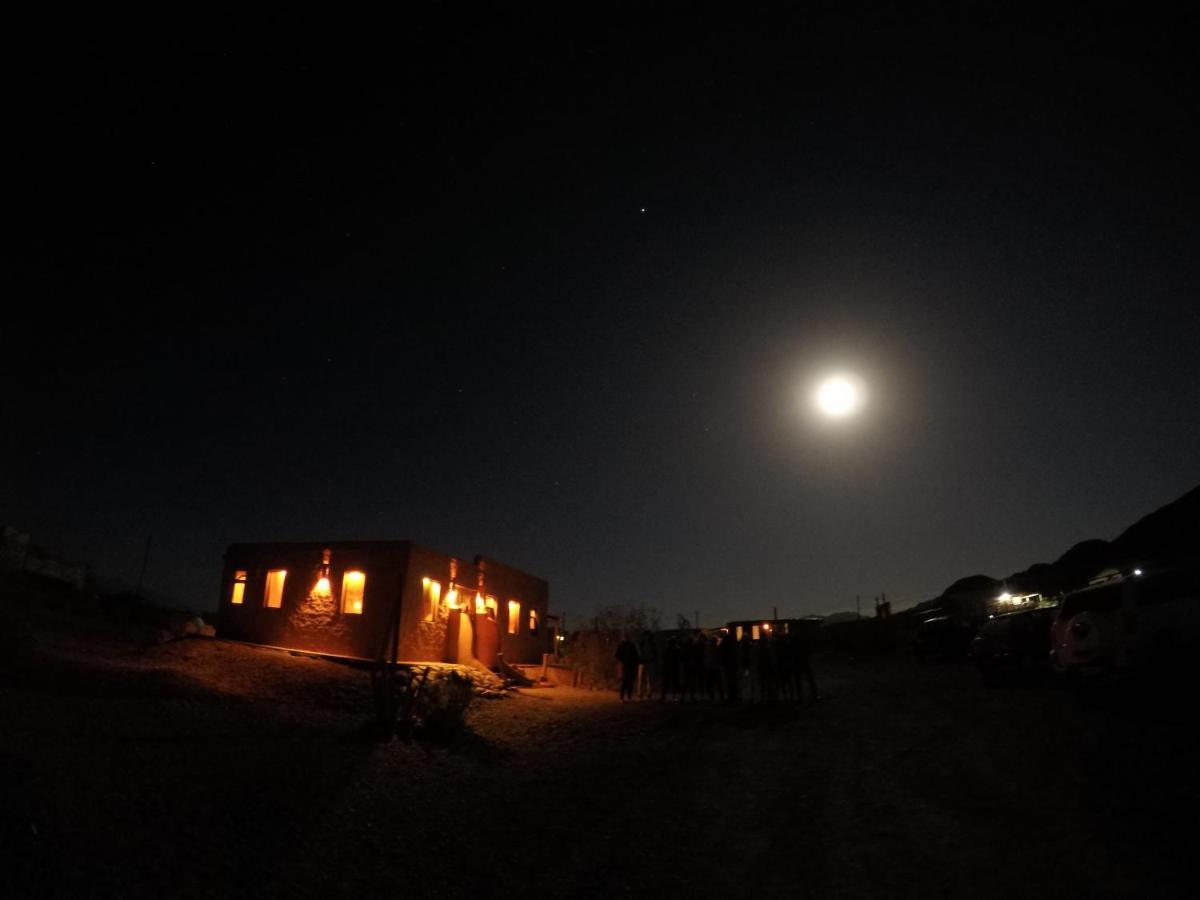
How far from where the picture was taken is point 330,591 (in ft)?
66.9

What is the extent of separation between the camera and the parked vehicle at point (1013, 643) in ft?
50.2

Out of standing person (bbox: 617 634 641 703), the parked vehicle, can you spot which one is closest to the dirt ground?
the parked vehicle

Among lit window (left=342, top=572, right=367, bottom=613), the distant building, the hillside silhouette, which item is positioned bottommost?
lit window (left=342, top=572, right=367, bottom=613)

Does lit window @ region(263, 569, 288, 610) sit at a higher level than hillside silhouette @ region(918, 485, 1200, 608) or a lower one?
lower

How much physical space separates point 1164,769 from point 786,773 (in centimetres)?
426

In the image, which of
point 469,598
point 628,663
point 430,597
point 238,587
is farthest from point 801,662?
point 238,587

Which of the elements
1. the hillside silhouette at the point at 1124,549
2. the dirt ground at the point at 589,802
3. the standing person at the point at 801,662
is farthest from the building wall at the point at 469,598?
the hillside silhouette at the point at 1124,549

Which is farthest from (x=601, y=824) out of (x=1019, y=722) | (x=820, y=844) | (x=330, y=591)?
(x=330, y=591)

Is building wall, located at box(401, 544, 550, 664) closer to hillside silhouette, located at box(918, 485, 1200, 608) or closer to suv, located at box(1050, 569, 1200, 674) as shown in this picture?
suv, located at box(1050, 569, 1200, 674)

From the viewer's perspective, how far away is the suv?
979cm

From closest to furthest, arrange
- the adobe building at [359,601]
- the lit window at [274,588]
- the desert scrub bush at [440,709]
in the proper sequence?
the desert scrub bush at [440,709] → the adobe building at [359,601] → the lit window at [274,588]

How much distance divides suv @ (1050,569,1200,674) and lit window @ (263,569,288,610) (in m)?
19.9

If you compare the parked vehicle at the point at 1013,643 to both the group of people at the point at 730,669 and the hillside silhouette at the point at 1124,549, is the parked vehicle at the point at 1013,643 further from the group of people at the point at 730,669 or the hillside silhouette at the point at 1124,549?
the hillside silhouette at the point at 1124,549

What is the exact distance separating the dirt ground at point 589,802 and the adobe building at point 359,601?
637cm
